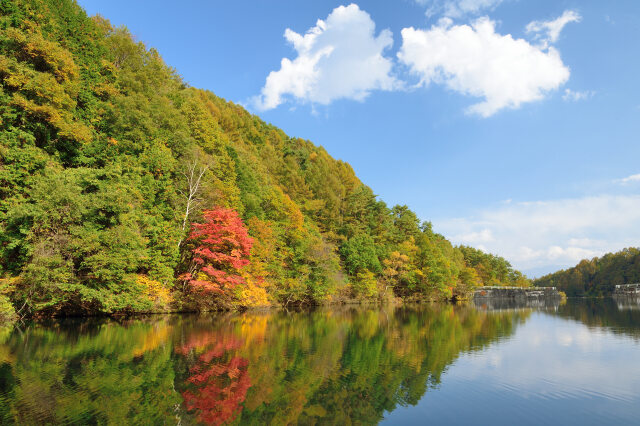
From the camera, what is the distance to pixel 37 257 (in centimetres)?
1797

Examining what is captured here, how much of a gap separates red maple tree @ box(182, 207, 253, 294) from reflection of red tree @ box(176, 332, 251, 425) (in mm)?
13599

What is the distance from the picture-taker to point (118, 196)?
21172mm

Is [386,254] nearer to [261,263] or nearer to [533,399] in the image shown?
[261,263]

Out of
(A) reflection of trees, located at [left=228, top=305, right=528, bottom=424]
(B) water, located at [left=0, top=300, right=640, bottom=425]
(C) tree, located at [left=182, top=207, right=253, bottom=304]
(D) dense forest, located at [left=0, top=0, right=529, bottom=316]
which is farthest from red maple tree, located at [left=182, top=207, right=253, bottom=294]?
(A) reflection of trees, located at [left=228, top=305, right=528, bottom=424]

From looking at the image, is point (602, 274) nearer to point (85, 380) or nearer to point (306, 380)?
point (306, 380)

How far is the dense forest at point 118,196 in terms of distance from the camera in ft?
62.4

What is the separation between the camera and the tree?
2750 centimetres

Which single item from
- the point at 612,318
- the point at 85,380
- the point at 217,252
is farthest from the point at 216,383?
the point at 612,318

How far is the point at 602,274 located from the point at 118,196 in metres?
153

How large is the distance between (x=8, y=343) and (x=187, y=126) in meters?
26.1

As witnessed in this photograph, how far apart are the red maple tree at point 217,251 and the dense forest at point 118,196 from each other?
116 mm

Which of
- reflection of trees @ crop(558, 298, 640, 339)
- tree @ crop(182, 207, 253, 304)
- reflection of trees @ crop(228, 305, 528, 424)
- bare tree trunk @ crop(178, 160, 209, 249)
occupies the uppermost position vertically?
bare tree trunk @ crop(178, 160, 209, 249)

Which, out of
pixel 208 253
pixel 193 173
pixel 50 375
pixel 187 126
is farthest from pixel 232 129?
pixel 50 375

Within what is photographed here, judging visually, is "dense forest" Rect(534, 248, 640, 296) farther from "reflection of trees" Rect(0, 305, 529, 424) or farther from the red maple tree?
the red maple tree
